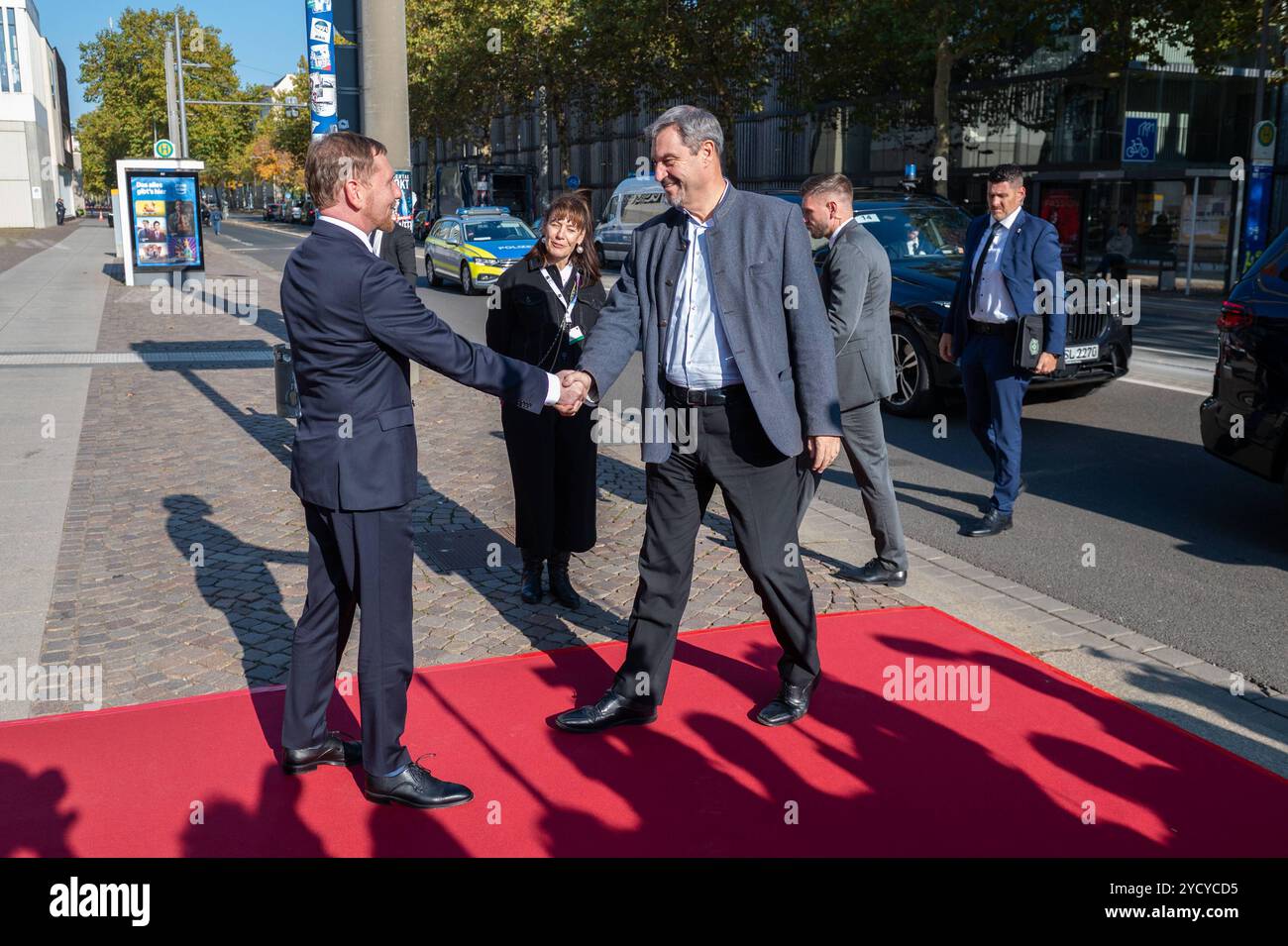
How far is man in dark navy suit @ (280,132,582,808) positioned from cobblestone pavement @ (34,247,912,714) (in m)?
1.18

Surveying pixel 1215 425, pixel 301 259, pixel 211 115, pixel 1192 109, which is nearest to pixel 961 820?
pixel 301 259

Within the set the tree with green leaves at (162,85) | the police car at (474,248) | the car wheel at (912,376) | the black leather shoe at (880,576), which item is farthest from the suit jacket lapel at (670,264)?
the tree with green leaves at (162,85)

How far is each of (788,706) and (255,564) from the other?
3041 mm

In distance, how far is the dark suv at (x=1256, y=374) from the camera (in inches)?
225

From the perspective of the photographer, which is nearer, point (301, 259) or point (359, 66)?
point (301, 259)

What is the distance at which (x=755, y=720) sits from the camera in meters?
4.10

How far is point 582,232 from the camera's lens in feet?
17.0

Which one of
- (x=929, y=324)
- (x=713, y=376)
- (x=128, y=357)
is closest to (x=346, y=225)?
(x=713, y=376)

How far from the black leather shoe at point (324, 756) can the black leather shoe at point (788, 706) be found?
1.37 metres

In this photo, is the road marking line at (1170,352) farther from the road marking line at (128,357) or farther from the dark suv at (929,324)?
the road marking line at (128,357)

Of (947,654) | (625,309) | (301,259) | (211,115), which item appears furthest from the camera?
(211,115)
